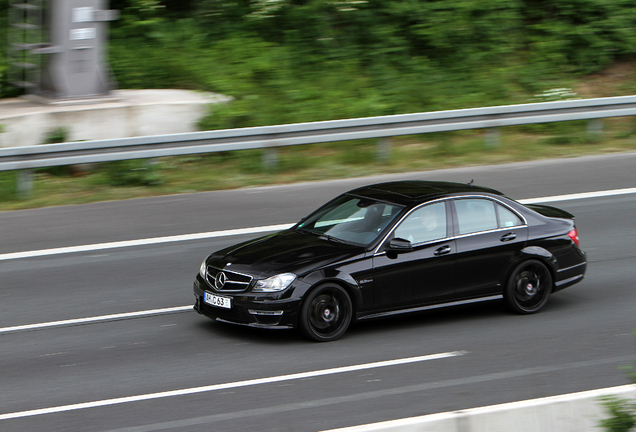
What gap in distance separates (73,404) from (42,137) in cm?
936

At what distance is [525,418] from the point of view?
452 centimetres

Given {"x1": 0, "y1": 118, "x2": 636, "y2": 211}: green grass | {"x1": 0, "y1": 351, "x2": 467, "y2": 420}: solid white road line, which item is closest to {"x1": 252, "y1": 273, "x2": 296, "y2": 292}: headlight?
{"x1": 0, "y1": 351, "x2": 467, "y2": 420}: solid white road line

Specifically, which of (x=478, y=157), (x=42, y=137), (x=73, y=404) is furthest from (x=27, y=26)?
(x=73, y=404)

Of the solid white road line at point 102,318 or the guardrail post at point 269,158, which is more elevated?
the guardrail post at point 269,158

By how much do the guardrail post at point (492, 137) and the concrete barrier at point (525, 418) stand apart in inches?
473

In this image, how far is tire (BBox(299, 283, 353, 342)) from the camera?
25.2 feet

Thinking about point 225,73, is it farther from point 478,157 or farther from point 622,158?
point 622,158

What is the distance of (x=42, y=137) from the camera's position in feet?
48.9

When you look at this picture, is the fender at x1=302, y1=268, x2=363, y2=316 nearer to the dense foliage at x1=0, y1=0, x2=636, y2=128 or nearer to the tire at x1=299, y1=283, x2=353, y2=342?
the tire at x1=299, y1=283, x2=353, y2=342

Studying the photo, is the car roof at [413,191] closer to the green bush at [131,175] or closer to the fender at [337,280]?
the fender at [337,280]

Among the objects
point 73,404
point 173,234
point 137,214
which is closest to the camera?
point 73,404

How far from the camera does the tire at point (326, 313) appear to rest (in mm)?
7693

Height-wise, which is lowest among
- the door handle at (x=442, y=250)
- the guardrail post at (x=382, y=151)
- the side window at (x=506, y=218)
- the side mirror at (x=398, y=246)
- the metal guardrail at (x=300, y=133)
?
the door handle at (x=442, y=250)

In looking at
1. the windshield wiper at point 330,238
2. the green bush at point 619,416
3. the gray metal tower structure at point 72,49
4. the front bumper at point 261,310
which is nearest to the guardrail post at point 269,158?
the gray metal tower structure at point 72,49
